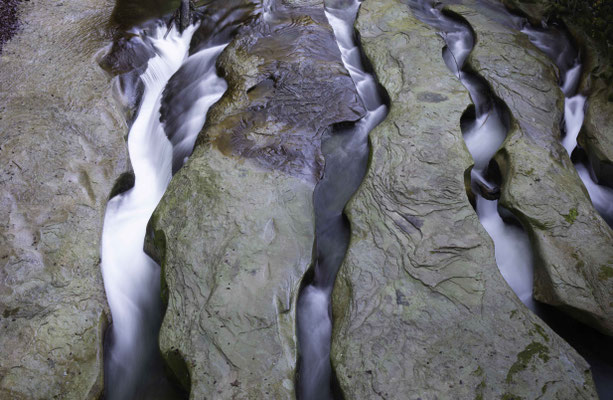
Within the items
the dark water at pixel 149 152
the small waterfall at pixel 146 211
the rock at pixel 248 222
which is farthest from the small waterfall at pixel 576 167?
the small waterfall at pixel 146 211

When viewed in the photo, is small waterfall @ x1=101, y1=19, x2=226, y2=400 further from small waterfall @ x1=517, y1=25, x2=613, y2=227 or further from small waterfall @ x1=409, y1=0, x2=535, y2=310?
small waterfall @ x1=517, y1=25, x2=613, y2=227

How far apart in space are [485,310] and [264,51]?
3741mm

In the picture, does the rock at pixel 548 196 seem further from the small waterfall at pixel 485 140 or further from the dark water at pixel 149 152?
the dark water at pixel 149 152

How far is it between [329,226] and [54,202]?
2237 mm

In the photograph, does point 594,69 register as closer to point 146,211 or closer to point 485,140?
point 485,140

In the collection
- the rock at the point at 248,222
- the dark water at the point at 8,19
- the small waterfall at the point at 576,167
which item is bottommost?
the small waterfall at the point at 576,167

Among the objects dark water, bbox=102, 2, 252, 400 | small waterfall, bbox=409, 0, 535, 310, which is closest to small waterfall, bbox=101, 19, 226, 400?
dark water, bbox=102, 2, 252, 400

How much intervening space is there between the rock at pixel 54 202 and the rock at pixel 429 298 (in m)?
1.74

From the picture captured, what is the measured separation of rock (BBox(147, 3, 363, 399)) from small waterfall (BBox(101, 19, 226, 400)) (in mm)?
259

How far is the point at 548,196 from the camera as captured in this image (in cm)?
389

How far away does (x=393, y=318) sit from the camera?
123 inches

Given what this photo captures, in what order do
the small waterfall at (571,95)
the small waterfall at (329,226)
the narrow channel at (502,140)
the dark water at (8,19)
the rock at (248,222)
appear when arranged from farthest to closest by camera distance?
the dark water at (8,19) → the small waterfall at (571,95) → the narrow channel at (502,140) → the small waterfall at (329,226) → the rock at (248,222)

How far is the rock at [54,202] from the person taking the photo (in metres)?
3.04

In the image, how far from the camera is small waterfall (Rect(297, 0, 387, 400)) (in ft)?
10.5
